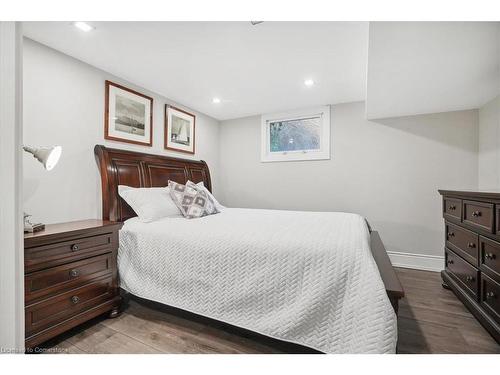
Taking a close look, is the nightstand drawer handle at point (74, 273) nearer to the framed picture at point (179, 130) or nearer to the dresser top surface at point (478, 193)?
the framed picture at point (179, 130)

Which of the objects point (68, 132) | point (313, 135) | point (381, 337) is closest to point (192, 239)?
point (381, 337)

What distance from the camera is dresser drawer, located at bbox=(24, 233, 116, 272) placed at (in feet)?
4.64

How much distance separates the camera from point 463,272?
6.60 ft

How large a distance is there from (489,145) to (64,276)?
4.09m

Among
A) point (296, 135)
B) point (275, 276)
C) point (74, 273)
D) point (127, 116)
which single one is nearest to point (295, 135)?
point (296, 135)

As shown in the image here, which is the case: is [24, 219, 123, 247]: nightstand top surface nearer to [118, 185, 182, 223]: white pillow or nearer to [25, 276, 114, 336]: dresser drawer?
[118, 185, 182, 223]: white pillow

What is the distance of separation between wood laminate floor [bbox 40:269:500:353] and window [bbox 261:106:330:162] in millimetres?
2209

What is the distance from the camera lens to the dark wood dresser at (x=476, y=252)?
61.6 inches

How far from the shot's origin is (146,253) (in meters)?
1.85

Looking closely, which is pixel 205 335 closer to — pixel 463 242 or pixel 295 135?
pixel 463 242

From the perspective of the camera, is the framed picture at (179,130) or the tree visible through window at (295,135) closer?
the framed picture at (179,130)

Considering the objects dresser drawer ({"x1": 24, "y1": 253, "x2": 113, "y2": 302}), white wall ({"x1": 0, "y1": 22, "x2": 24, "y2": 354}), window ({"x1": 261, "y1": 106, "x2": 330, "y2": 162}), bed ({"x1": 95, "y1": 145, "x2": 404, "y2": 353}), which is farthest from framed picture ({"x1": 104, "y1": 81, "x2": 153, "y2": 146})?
window ({"x1": 261, "y1": 106, "x2": 330, "y2": 162})

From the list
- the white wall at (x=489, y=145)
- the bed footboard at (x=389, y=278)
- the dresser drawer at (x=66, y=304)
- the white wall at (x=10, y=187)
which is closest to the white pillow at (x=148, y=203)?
the dresser drawer at (x=66, y=304)

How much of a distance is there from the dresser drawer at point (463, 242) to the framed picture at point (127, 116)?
3268 millimetres
